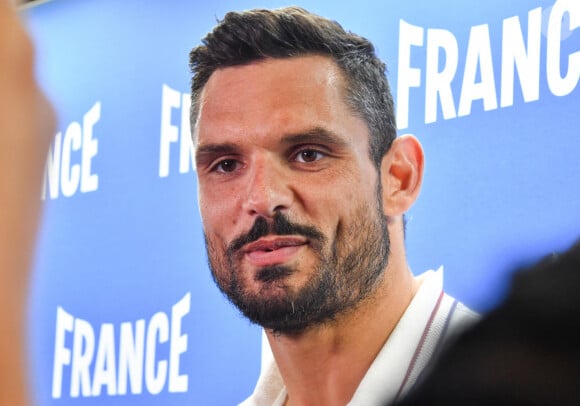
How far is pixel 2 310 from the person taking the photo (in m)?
0.30

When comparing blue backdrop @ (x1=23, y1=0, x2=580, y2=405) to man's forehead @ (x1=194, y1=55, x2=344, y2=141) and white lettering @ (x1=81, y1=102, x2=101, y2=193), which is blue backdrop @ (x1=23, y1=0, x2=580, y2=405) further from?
man's forehead @ (x1=194, y1=55, x2=344, y2=141)

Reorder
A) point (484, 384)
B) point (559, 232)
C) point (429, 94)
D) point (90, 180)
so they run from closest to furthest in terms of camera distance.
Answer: point (484, 384), point (559, 232), point (429, 94), point (90, 180)

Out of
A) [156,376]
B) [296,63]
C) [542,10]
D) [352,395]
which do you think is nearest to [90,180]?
[156,376]

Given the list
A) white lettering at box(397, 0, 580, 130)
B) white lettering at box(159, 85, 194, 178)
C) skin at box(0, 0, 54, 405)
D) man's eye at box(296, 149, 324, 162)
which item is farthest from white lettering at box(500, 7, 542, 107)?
skin at box(0, 0, 54, 405)

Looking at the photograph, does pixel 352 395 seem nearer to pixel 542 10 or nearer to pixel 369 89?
pixel 369 89

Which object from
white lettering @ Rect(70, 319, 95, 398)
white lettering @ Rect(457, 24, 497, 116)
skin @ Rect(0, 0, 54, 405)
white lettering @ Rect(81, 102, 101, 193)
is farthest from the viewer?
white lettering @ Rect(81, 102, 101, 193)

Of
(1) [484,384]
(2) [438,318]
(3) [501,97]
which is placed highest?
(3) [501,97]

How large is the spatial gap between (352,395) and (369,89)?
13.8 inches

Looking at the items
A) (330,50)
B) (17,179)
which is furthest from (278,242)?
(17,179)

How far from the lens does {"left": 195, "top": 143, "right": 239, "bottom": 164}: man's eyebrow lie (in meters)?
1.25

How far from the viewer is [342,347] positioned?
120cm

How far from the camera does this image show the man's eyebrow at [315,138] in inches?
47.5

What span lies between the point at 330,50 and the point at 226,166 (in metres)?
0.18

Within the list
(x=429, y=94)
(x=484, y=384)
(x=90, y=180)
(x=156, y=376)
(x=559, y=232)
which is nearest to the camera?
(x=484, y=384)
